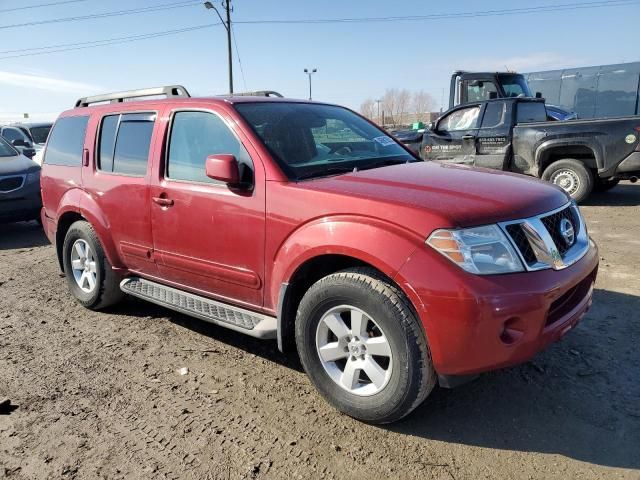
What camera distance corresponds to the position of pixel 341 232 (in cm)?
270

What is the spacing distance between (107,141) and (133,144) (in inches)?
18.7

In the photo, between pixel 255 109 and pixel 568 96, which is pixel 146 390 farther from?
pixel 568 96

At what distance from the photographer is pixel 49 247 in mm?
7574

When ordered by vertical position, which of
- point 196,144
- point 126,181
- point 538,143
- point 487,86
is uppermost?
point 487,86

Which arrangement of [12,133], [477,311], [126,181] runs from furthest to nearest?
[12,133] → [126,181] → [477,311]

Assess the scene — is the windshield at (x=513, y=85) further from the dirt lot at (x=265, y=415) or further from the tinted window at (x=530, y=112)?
the dirt lot at (x=265, y=415)

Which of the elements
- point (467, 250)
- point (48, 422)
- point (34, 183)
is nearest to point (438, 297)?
point (467, 250)

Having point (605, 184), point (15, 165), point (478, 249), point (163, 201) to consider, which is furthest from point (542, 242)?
point (15, 165)

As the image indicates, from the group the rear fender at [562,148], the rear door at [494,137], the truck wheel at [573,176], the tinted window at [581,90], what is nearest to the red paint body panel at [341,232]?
the rear fender at [562,148]

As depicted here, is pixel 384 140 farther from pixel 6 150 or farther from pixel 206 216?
pixel 6 150

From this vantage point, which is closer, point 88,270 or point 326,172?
point 326,172

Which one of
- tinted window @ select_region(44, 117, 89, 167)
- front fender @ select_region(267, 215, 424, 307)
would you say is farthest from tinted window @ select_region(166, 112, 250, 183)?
tinted window @ select_region(44, 117, 89, 167)

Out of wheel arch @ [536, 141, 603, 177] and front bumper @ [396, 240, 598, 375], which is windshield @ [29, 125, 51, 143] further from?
front bumper @ [396, 240, 598, 375]

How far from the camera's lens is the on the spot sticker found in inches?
157
